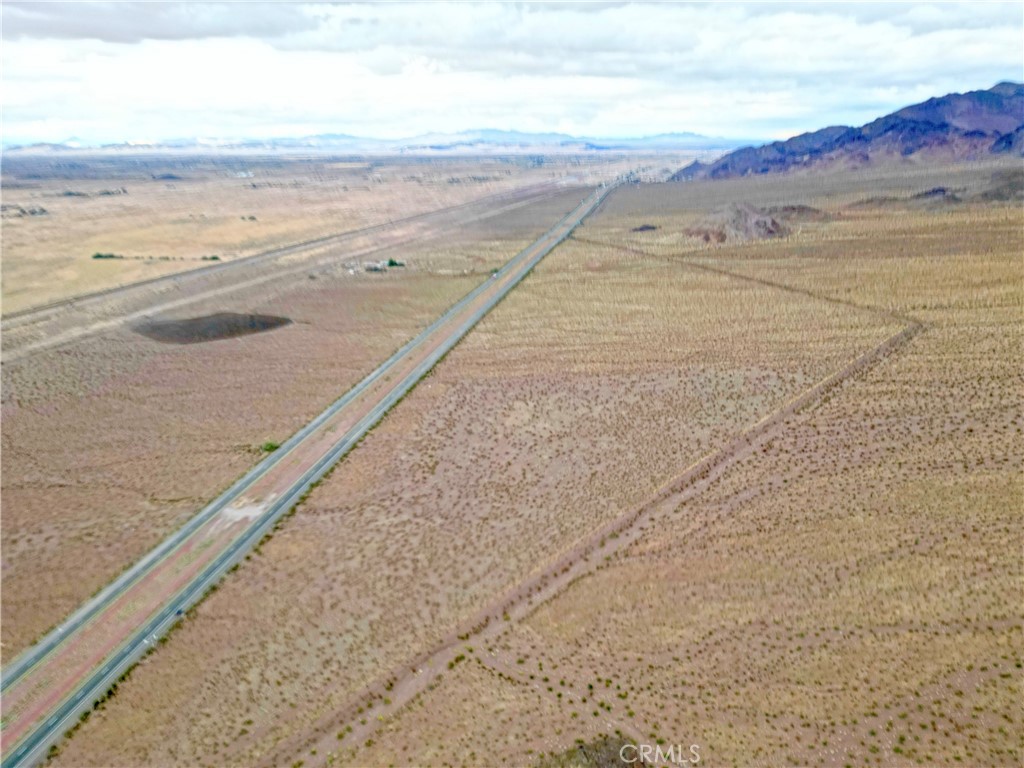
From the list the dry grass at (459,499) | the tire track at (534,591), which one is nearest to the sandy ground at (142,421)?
the dry grass at (459,499)

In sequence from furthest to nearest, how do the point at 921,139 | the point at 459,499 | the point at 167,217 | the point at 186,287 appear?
the point at 921,139
the point at 167,217
the point at 186,287
the point at 459,499

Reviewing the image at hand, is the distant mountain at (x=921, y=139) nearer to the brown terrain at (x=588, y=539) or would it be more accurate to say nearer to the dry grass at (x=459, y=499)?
the brown terrain at (x=588, y=539)

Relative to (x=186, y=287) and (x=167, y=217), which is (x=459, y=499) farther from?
(x=167, y=217)

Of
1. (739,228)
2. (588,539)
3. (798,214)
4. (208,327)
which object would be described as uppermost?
(798,214)

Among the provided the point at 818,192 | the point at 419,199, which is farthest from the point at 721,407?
Answer: the point at 419,199

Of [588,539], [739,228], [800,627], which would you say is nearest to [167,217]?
[739,228]

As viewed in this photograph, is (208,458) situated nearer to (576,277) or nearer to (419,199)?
(576,277)

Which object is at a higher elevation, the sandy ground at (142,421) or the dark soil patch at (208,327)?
the dark soil patch at (208,327)
